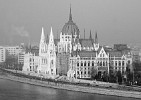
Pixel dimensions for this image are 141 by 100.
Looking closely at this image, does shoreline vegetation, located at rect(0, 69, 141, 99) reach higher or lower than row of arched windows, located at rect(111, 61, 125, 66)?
lower

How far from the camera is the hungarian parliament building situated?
3231 cm

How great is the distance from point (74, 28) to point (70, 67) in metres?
5.05

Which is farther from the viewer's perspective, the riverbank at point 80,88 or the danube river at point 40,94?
the riverbank at point 80,88

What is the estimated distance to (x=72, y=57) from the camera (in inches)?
1289

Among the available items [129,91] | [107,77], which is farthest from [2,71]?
[129,91]

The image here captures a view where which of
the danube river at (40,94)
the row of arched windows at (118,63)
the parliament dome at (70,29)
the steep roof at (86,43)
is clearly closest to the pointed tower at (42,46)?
the parliament dome at (70,29)

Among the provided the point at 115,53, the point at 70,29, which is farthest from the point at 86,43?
the point at 115,53

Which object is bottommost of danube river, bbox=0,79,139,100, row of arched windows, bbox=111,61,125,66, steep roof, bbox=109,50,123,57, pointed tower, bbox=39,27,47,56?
danube river, bbox=0,79,139,100

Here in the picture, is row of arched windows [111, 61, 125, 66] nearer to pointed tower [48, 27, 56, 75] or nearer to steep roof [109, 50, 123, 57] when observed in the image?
steep roof [109, 50, 123, 57]

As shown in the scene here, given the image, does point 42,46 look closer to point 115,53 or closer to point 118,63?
point 115,53

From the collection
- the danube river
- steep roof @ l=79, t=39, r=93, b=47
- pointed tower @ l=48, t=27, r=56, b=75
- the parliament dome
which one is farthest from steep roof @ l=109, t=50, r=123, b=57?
the danube river

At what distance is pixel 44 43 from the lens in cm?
3638

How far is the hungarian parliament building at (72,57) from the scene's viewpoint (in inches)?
1272

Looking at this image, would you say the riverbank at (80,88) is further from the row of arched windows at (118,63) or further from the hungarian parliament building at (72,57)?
the row of arched windows at (118,63)
